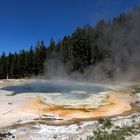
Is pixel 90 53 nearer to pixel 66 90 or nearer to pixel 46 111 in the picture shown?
pixel 66 90

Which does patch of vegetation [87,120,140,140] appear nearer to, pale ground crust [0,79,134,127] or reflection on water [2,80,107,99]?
pale ground crust [0,79,134,127]

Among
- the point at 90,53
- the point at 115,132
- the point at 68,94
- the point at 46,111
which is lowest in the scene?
the point at 115,132

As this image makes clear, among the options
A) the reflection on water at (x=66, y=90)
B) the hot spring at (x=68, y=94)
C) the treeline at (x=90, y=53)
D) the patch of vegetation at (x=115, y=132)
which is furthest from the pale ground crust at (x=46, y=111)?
A: the treeline at (x=90, y=53)

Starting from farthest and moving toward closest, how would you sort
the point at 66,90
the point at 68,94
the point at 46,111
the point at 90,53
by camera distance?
the point at 90,53 < the point at 66,90 < the point at 68,94 < the point at 46,111

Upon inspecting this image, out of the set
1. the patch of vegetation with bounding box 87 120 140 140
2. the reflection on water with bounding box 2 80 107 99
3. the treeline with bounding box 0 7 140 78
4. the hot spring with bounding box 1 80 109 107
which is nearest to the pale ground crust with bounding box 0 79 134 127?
the hot spring with bounding box 1 80 109 107

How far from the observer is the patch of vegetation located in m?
13.2

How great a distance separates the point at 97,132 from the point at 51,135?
2.49 metres

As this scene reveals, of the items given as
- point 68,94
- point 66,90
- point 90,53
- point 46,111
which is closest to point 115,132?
point 46,111

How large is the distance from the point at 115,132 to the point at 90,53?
56110 millimetres

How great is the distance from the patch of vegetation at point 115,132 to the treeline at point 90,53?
161 feet

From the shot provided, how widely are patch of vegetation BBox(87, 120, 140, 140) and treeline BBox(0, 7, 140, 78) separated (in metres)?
49.2

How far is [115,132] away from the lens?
14.0 meters

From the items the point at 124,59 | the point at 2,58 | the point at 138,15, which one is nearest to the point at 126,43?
the point at 124,59

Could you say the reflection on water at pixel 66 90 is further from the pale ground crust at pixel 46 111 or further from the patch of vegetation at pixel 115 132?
the patch of vegetation at pixel 115 132
